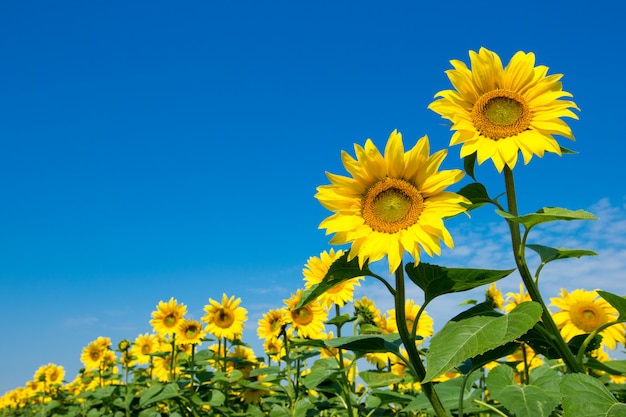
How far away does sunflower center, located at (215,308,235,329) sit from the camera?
245 inches

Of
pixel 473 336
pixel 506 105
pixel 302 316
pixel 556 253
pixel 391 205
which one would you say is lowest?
pixel 473 336

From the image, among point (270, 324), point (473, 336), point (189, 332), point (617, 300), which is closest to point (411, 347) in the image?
point (473, 336)

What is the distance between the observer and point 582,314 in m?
3.69

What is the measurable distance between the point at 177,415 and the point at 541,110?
3.90 meters

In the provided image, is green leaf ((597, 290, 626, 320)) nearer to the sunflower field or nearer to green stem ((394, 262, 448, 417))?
the sunflower field

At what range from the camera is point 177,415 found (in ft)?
16.5

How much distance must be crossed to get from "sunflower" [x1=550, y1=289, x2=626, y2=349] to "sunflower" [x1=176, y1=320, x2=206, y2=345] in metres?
3.76

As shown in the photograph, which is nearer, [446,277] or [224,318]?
[446,277]

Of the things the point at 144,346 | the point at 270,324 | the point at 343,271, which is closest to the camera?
the point at 343,271

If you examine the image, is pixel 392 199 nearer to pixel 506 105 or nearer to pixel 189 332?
pixel 506 105

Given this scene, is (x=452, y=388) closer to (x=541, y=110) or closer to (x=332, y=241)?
(x=332, y=241)

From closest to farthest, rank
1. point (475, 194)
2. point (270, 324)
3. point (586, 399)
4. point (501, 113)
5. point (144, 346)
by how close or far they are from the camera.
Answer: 1. point (586, 399)
2. point (475, 194)
3. point (501, 113)
4. point (270, 324)
5. point (144, 346)

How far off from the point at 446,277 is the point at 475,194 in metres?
0.41

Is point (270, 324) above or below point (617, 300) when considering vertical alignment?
above
